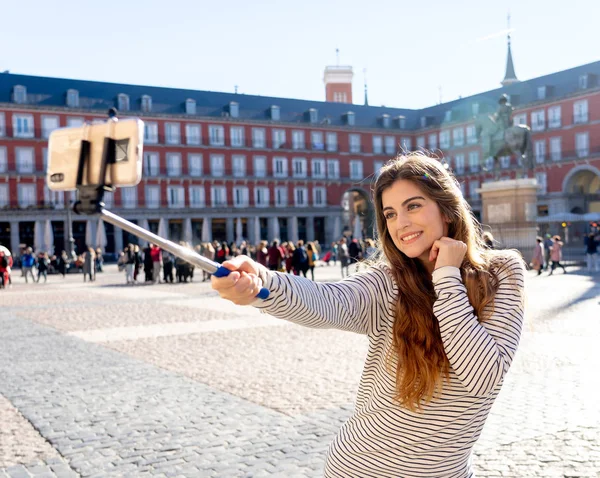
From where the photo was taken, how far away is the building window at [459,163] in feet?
183

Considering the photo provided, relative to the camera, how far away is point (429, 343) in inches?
69.7

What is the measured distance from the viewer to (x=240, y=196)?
52.7 metres

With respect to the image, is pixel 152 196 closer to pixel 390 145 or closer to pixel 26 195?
pixel 26 195

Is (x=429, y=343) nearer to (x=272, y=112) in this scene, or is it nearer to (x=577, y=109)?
(x=577, y=109)

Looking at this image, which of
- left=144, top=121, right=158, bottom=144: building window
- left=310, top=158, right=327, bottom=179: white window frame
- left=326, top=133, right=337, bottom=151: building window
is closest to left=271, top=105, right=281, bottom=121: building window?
left=310, top=158, right=327, bottom=179: white window frame

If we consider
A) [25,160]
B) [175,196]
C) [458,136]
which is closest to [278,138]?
[175,196]

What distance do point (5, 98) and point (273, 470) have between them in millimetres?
47205

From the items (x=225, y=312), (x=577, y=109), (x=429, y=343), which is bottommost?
(x=225, y=312)

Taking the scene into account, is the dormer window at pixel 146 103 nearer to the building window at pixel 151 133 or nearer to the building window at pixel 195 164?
the building window at pixel 151 133

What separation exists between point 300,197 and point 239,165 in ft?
20.1

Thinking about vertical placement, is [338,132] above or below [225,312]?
above

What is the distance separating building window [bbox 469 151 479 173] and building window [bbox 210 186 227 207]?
20.8 metres

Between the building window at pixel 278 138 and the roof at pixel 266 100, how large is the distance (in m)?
1.14

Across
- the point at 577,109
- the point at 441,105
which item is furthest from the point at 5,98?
the point at 577,109
